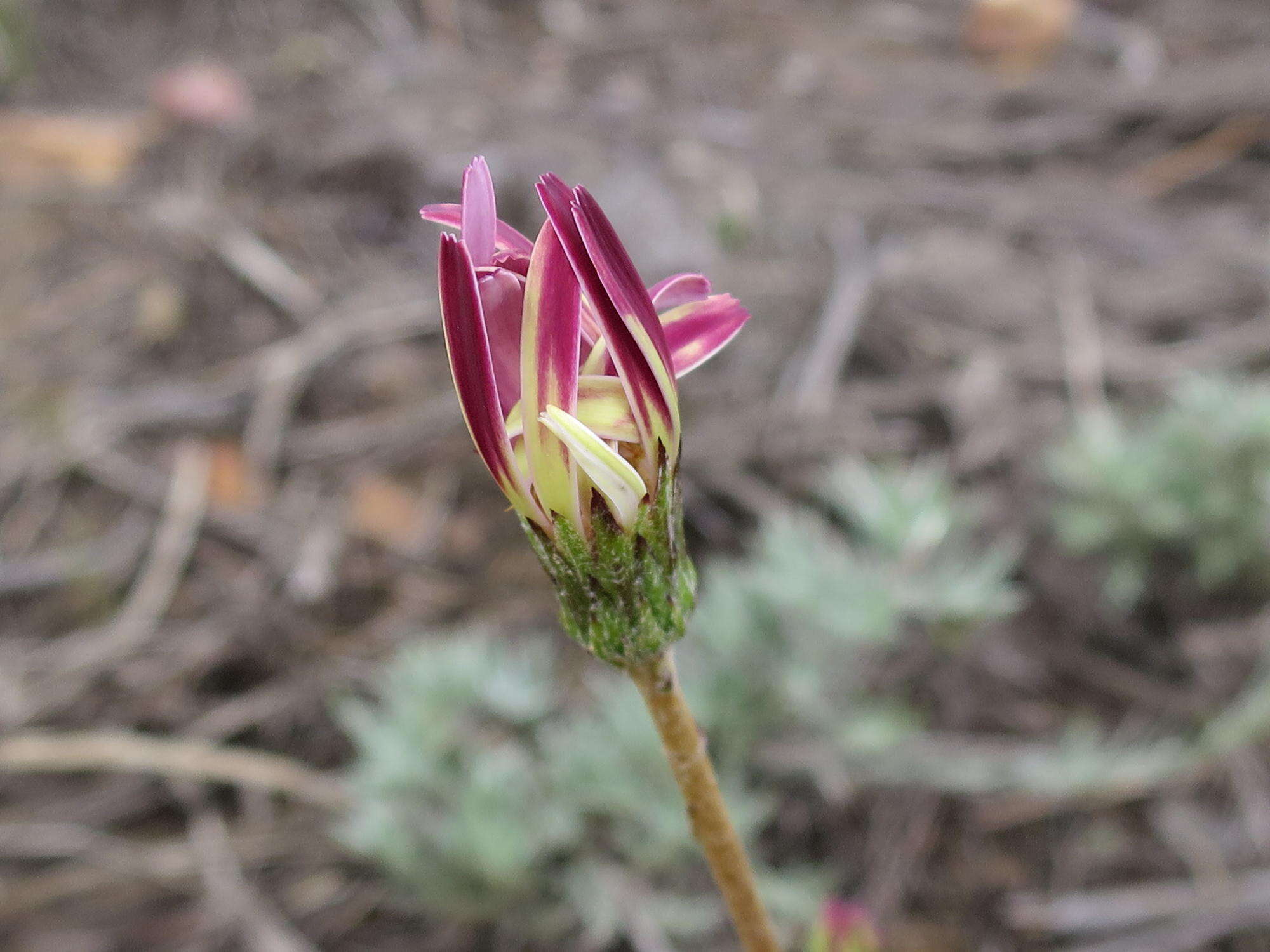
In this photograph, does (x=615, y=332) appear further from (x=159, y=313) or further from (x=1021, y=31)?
(x=1021, y=31)

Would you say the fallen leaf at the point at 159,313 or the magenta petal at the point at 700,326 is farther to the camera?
the fallen leaf at the point at 159,313

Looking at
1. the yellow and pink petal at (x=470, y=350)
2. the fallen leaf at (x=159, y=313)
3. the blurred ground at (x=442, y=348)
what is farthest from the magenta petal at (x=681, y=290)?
the fallen leaf at (x=159, y=313)

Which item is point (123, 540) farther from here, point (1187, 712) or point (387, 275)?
point (1187, 712)

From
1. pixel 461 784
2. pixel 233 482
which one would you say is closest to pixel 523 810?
pixel 461 784

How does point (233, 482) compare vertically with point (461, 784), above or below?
above

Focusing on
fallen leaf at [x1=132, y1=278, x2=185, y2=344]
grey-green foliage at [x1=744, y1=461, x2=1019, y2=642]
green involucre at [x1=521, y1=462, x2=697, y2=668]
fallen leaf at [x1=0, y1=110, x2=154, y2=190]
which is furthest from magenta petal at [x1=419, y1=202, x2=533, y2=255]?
fallen leaf at [x1=0, y1=110, x2=154, y2=190]

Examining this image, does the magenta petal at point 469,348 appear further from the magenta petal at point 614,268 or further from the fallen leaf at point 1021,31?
the fallen leaf at point 1021,31
